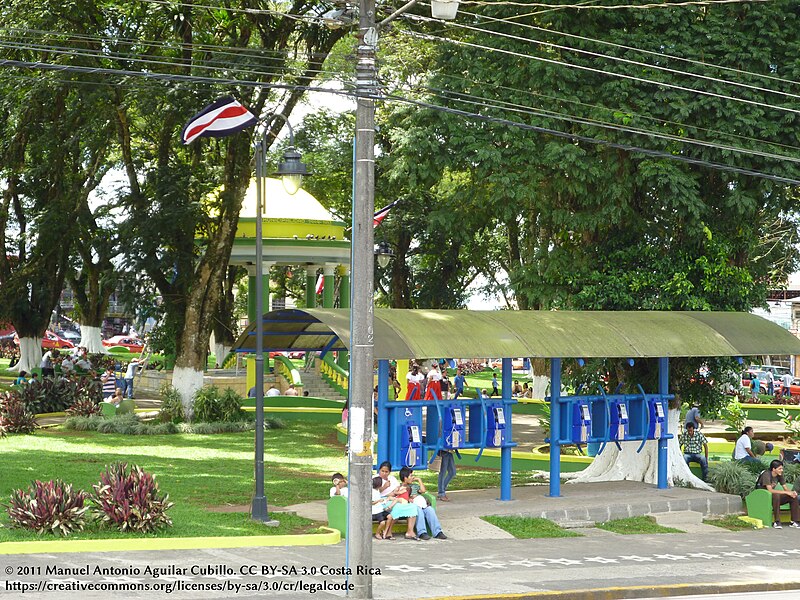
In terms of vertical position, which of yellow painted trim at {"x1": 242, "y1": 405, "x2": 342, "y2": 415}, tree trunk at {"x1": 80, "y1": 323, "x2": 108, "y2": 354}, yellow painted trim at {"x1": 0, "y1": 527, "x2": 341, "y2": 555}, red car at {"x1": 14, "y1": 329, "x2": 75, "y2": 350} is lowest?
yellow painted trim at {"x1": 0, "y1": 527, "x2": 341, "y2": 555}

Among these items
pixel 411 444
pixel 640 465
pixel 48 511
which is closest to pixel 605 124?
pixel 640 465

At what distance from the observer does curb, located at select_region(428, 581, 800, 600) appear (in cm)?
1280

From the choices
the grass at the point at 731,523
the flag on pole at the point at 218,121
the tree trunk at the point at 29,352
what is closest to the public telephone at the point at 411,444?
the grass at the point at 731,523

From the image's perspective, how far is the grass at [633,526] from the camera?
18250 mm

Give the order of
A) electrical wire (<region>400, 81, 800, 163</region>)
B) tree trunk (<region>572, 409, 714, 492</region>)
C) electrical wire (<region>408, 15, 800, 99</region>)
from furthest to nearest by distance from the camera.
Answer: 1. tree trunk (<region>572, 409, 714, 492</region>)
2. electrical wire (<region>408, 15, 800, 99</region>)
3. electrical wire (<region>400, 81, 800, 163</region>)

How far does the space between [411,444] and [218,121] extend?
869 cm

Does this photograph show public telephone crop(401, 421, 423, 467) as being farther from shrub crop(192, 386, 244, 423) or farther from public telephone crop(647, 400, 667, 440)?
shrub crop(192, 386, 244, 423)

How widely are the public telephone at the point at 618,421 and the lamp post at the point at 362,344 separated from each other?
9.10 m

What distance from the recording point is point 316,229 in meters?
42.2

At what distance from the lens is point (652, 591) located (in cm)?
1352

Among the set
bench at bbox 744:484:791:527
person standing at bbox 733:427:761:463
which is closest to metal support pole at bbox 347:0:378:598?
bench at bbox 744:484:791:527

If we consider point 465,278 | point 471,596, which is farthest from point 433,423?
point 465,278

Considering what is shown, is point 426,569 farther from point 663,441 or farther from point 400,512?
point 663,441

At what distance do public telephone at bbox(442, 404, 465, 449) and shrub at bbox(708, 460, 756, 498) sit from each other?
575 centimetres
